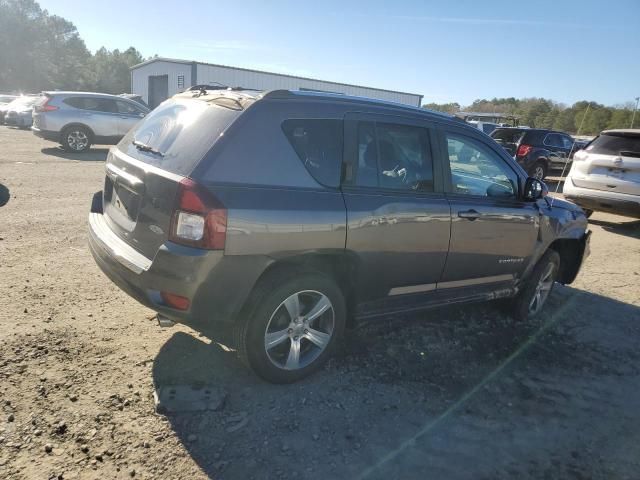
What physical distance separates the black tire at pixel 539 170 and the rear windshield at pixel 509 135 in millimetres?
943

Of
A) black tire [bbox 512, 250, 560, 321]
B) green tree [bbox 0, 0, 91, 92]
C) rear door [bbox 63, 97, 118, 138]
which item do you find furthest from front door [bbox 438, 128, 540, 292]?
green tree [bbox 0, 0, 91, 92]

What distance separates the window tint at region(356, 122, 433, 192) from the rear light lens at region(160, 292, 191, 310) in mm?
1398

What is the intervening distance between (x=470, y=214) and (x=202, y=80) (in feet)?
99.5

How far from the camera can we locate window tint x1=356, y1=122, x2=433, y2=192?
11.4 ft

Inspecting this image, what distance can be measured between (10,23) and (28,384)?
90.1m

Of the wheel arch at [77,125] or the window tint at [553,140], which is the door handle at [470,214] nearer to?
the window tint at [553,140]

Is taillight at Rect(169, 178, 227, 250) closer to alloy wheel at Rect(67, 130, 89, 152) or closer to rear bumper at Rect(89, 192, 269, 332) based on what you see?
rear bumper at Rect(89, 192, 269, 332)

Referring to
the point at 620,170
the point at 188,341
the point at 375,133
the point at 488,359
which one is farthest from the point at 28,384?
the point at 620,170

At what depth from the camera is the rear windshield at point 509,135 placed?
14914 mm

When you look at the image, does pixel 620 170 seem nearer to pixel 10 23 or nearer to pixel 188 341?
pixel 188 341

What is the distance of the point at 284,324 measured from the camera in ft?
10.7

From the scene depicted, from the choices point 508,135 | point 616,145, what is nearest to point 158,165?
point 616,145

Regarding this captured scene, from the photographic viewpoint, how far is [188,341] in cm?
380

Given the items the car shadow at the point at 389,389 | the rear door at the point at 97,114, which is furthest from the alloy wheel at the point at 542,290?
the rear door at the point at 97,114
